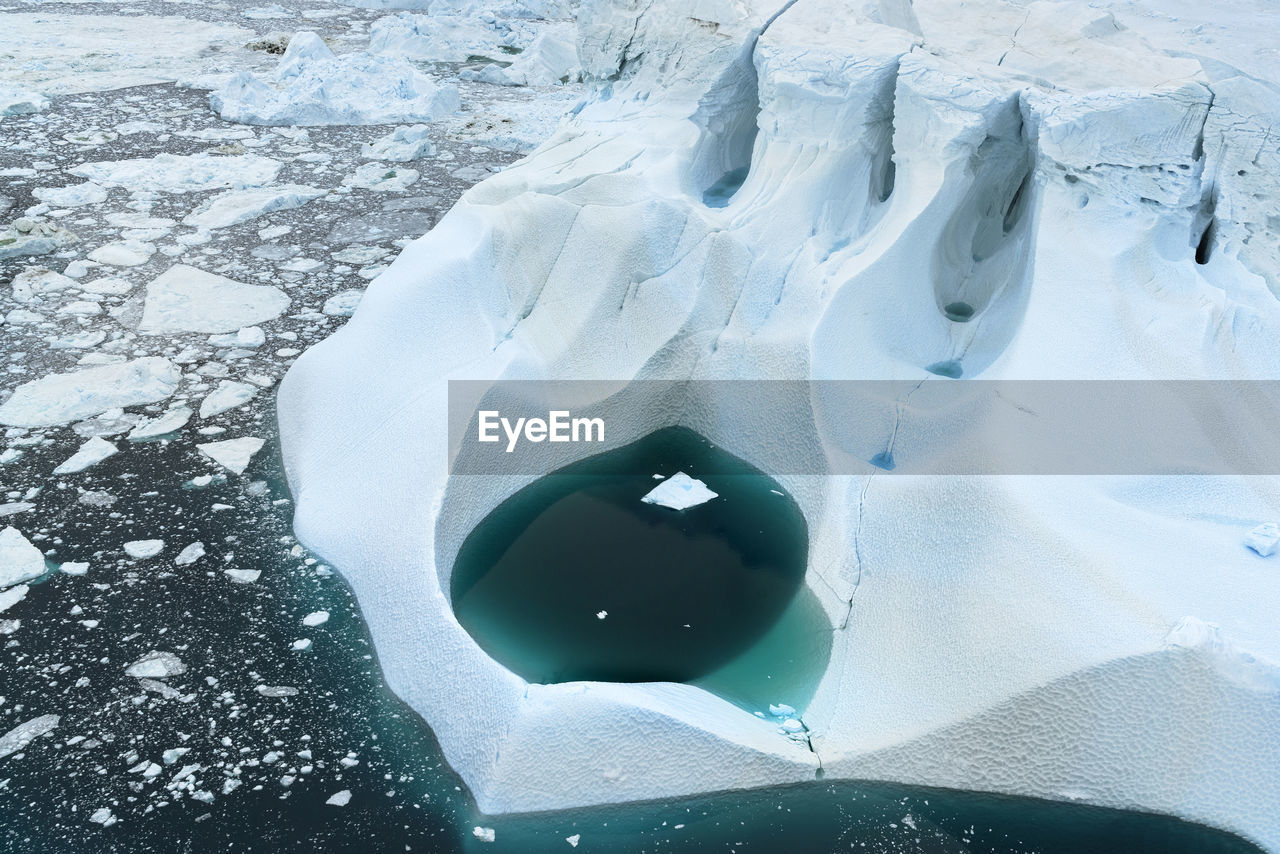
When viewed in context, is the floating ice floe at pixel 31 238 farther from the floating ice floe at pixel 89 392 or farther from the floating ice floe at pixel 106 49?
the floating ice floe at pixel 106 49

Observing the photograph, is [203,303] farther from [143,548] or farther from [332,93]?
[332,93]

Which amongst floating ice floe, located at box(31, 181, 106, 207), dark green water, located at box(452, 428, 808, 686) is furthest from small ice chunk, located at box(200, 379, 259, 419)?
floating ice floe, located at box(31, 181, 106, 207)

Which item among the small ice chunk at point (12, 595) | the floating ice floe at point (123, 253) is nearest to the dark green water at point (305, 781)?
the small ice chunk at point (12, 595)

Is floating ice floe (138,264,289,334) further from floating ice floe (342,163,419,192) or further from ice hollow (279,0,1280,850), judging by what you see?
floating ice floe (342,163,419,192)

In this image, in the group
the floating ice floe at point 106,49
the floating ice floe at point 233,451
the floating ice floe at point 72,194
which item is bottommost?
the floating ice floe at point 106,49

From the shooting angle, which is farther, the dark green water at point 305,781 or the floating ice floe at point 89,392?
the floating ice floe at point 89,392

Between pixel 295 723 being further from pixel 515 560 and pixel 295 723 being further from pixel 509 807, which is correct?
pixel 515 560

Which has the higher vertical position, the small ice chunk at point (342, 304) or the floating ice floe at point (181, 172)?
the small ice chunk at point (342, 304)
